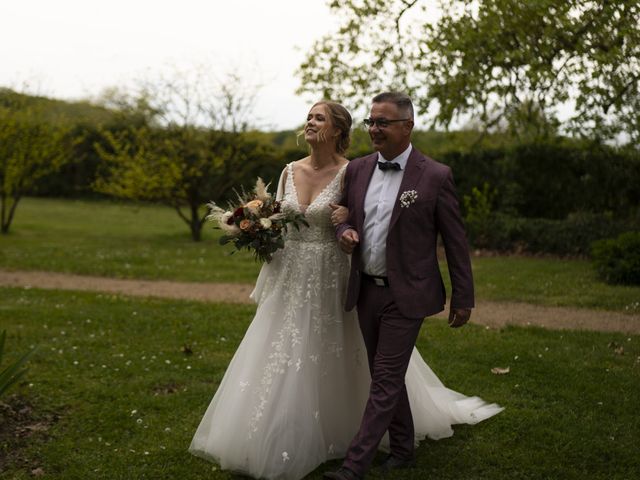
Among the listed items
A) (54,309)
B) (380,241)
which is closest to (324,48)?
(54,309)

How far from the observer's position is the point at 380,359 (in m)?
4.10

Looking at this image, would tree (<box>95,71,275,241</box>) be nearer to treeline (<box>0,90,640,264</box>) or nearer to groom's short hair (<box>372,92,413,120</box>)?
treeline (<box>0,90,640,264</box>)

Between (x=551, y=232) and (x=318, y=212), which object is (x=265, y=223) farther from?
(x=551, y=232)

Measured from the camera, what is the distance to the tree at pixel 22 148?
17938mm

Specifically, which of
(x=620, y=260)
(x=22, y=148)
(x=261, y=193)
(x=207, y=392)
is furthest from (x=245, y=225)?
(x=22, y=148)

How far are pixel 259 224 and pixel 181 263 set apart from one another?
9.71 m

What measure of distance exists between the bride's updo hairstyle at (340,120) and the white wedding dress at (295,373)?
261 millimetres

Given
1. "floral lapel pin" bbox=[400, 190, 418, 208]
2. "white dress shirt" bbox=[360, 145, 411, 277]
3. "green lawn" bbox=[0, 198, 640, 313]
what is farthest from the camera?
"green lawn" bbox=[0, 198, 640, 313]

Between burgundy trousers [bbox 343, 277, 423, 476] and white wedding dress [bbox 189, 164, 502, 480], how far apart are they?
305mm

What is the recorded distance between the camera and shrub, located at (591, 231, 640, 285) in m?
10.5

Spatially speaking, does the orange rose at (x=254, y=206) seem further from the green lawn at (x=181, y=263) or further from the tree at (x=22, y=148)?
the tree at (x=22, y=148)

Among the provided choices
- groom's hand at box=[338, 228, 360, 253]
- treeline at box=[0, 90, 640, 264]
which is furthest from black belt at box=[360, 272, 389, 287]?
treeline at box=[0, 90, 640, 264]

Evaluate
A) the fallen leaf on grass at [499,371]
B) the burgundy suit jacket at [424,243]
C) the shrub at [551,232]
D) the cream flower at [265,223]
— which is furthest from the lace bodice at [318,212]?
the shrub at [551,232]

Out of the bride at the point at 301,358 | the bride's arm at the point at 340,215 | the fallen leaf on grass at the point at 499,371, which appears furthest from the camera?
the fallen leaf on grass at the point at 499,371
